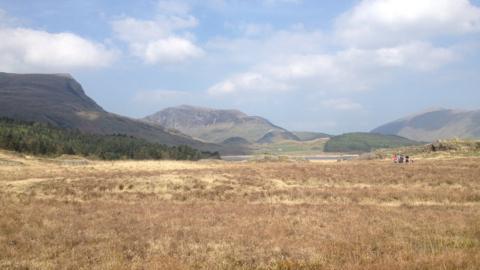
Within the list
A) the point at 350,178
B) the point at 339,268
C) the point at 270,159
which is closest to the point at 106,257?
the point at 339,268

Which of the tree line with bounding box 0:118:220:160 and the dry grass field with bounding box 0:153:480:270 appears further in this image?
the tree line with bounding box 0:118:220:160

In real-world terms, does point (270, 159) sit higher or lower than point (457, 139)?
lower

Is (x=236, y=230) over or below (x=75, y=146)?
below

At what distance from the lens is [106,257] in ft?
42.0

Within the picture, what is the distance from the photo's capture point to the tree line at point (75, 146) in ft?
327

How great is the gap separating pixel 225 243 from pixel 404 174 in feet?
109

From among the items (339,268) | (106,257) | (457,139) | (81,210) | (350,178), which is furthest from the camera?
(457,139)

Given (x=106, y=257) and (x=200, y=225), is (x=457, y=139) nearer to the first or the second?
(x=200, y=225)

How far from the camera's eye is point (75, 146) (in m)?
114

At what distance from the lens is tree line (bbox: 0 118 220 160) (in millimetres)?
99625

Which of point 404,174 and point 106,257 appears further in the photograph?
point 404,174

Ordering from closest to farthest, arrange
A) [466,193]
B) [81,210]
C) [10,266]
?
[10,266], [81,210], [466,193]

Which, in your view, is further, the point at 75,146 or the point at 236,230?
the point at 75,146

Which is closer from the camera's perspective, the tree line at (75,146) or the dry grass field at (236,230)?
the dry grass field at (236,230)
